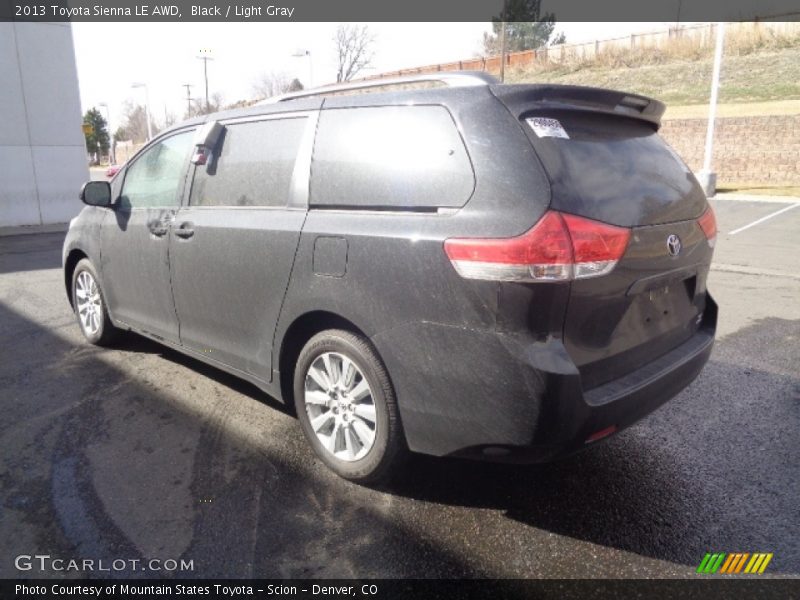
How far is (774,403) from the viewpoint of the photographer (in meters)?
3.68

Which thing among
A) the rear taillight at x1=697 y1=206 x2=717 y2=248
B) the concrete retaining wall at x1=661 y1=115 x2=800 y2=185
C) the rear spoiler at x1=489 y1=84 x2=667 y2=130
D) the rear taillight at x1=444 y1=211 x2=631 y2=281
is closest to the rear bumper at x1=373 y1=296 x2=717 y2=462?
the rear taillight at x1=444 y1=211 x2=631 y2=281

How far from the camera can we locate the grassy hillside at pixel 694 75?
28.8 meters

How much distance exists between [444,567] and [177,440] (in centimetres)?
182

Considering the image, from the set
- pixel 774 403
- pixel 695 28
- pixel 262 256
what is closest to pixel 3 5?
pixel 262 256

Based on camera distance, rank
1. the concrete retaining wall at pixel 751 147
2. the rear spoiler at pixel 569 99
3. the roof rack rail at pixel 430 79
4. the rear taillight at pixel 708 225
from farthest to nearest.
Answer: the concrete retaining wall at pixel 751 147 < the rear taillight at pixel 708 225 < the roof rack rail at pixel 430 79 < the rear spoiler at pixel 569 99

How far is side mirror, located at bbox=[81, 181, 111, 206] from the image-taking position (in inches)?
169

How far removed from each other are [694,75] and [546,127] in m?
38.3

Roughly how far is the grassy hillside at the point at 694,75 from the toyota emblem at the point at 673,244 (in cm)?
2650

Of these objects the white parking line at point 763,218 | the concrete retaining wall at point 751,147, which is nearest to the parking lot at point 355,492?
the white parking line at point 763,218

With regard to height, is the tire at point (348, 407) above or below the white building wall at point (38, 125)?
below

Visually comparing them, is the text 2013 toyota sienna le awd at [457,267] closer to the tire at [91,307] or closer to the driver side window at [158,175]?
the driver side window at [158,175]

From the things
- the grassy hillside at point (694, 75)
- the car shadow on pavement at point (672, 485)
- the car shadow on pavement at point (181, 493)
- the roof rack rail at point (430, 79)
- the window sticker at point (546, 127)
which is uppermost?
the grassy hillside at point (694, 75)

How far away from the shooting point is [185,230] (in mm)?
3551

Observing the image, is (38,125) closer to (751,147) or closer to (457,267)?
(457,267)
